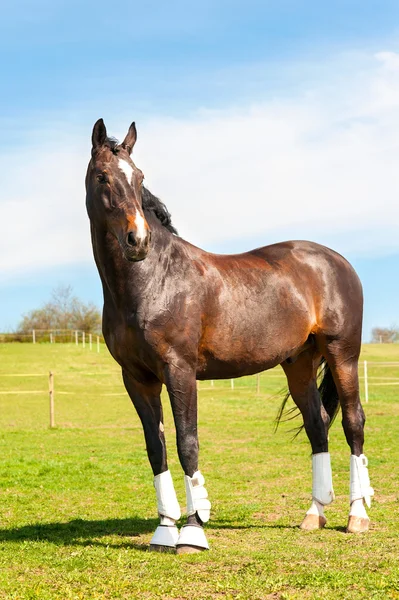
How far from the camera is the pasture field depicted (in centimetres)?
477

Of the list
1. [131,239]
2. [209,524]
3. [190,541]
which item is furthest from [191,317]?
[209,524]

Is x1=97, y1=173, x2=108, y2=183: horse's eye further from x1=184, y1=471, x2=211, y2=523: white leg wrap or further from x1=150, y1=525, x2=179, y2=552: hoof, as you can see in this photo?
x1=150, y1=525, x2=179, y2=552: hoof

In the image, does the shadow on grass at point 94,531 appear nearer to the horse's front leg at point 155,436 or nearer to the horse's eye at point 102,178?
the horse's front leg at point 155,436

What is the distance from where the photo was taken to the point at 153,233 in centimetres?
599

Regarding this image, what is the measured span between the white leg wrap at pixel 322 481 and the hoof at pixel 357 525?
0.37 meters

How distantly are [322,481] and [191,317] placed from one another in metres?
2.50

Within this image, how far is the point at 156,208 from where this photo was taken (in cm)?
616

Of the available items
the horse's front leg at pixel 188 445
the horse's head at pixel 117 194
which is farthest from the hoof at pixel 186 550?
the horse's head at pixel 117 194

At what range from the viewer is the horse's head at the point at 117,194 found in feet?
17.3

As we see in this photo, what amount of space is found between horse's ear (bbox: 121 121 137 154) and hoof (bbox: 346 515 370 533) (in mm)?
4002

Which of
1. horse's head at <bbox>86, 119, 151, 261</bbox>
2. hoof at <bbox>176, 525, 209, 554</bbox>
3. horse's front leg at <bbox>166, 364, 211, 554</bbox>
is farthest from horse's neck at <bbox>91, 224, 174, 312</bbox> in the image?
hoof at <bbox>176, 525, 209, 554</bbox>

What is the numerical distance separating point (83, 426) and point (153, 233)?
54.7 ft

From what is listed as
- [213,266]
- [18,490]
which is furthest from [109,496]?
[213,266]

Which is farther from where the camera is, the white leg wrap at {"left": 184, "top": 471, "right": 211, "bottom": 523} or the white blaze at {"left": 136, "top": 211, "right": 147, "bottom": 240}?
the white leg wrap at {"left": 184, "top": 471, "right": 211, "bottom": 523}
